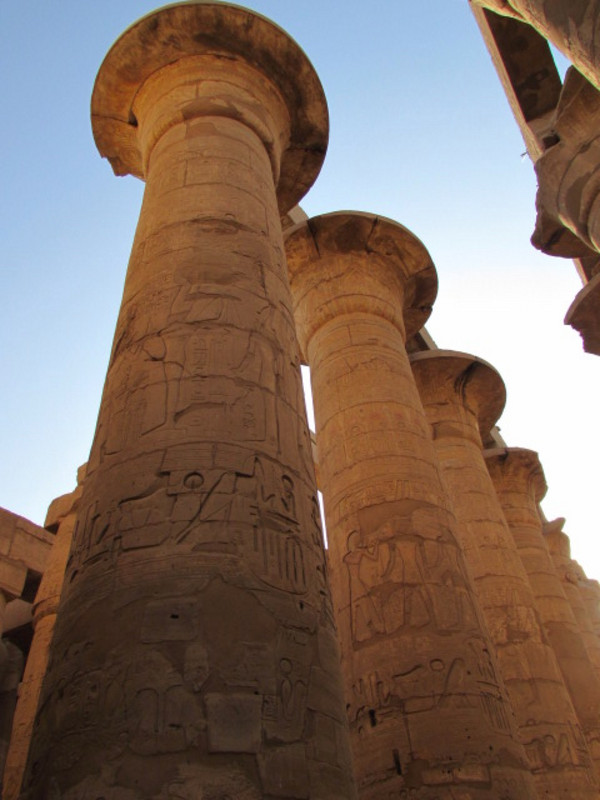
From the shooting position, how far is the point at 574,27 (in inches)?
112

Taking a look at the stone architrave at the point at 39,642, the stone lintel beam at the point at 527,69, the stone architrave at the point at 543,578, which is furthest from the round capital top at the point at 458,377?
the stone architrave at the point at 39,642

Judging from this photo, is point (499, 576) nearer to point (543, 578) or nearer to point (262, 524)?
point (543, 578)

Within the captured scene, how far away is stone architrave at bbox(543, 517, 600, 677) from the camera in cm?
1331

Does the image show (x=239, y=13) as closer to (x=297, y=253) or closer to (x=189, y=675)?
(x=297, y=253)

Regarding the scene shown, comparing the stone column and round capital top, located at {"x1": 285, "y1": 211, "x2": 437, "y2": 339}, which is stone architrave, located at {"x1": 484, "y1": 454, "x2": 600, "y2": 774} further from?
the stone column

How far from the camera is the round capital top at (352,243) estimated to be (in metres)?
7.77

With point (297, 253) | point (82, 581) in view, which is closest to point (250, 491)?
point (82, 581)

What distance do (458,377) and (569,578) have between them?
20.5 feet

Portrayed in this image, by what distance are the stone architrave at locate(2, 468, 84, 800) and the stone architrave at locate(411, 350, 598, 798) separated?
16.0 ft

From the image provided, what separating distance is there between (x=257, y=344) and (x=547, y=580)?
850cm

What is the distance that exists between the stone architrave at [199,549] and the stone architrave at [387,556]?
2155 mm

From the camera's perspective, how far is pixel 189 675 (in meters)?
2.13

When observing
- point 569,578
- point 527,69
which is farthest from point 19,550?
point 569,578

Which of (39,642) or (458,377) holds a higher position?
(458,377)
